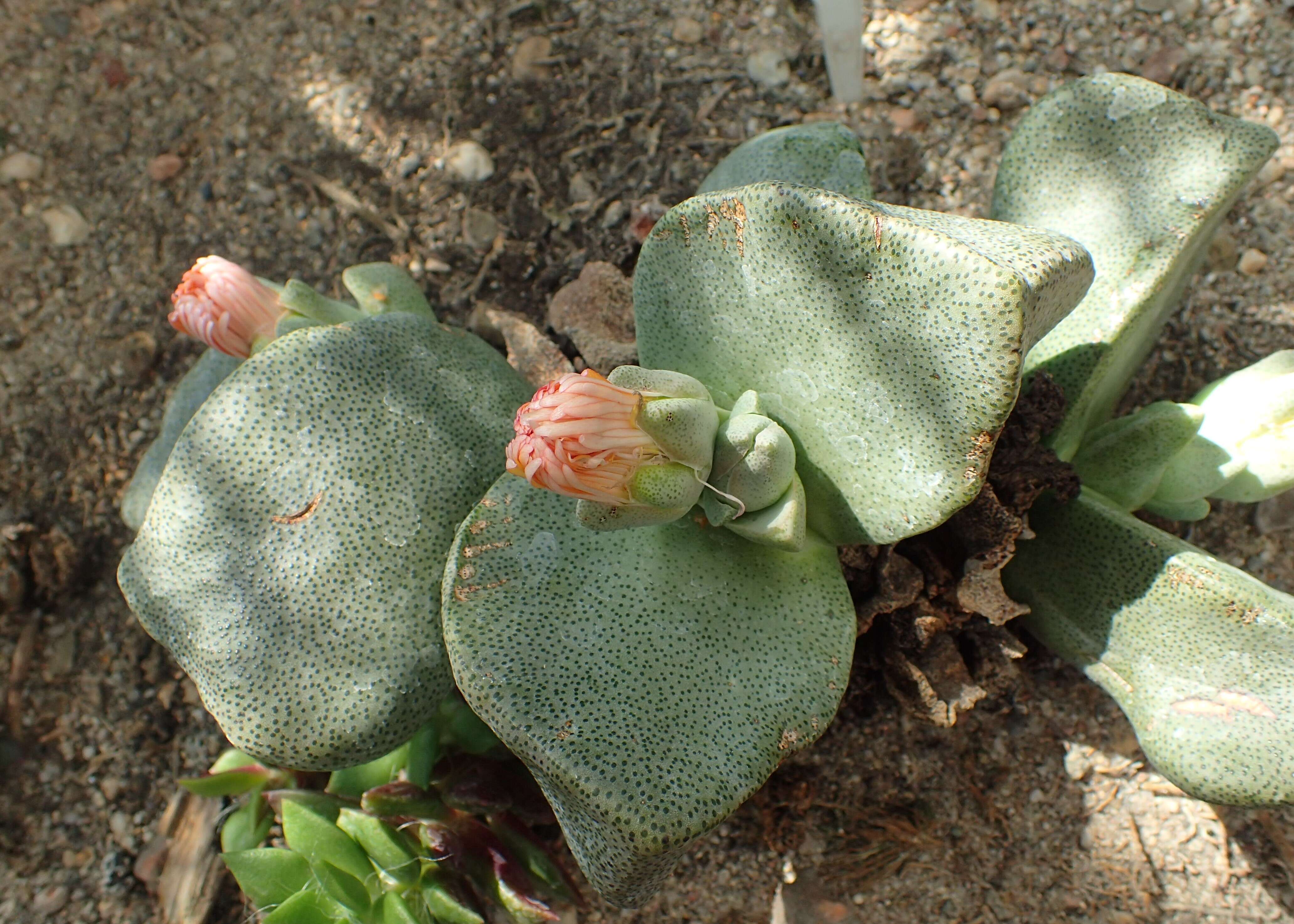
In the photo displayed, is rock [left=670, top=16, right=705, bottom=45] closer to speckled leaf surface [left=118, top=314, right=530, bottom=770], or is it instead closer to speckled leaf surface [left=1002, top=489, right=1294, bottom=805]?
speckled leaf surface [left=118, top=314, right=530, bottom=770]

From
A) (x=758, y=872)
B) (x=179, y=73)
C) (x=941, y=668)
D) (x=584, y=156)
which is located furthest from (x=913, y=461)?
(x=179, y=73)

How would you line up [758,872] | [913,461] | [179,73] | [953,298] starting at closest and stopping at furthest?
[953,298]
[913,461]
[758,872]
[179,73]

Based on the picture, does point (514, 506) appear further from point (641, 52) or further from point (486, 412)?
point (641, 52)

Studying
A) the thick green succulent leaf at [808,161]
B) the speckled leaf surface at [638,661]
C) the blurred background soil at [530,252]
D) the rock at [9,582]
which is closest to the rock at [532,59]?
the blurred background soil at [530,252]

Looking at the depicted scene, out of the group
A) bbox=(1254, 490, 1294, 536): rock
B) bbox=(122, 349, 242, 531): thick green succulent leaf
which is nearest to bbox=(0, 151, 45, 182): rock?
bbox=(122, 349, 242, 531): thick green succulent leaf

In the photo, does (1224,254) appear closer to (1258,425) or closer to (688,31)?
(1258,425)

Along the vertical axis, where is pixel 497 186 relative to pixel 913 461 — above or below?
above
